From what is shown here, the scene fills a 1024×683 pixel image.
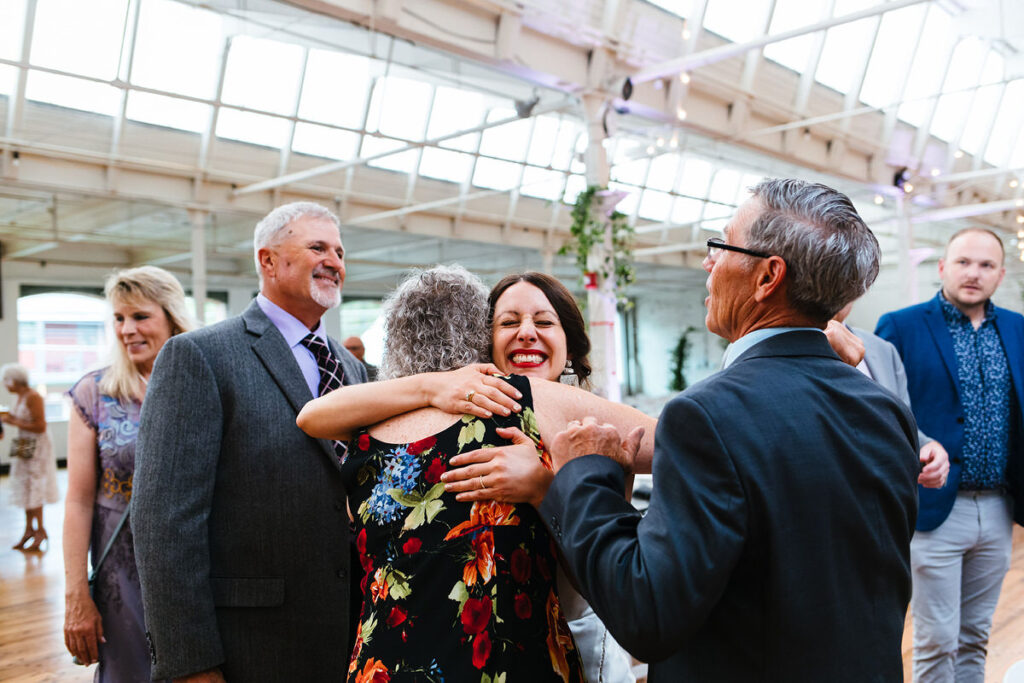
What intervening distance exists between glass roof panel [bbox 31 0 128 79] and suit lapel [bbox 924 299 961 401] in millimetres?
9526

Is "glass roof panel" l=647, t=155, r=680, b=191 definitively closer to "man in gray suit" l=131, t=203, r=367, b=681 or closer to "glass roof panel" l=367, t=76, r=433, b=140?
"glass roof panel" l=367, t=76, r=433, b=140

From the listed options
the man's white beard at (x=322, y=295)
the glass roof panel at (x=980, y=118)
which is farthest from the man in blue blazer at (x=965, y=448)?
the glass roof panel at (x=980, y=118)

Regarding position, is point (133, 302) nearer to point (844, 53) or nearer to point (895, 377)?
point (895, 377)

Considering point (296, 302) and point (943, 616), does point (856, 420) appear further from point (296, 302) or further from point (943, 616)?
point (943, 616)

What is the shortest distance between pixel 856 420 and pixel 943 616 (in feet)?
6.34

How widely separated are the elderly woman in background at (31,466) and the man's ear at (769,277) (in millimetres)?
8150

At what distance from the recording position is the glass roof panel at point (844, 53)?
40.7ft

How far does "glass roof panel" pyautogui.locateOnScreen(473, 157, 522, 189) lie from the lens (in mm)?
13852

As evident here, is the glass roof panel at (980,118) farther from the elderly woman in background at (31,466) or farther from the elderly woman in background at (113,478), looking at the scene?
the elderly woman in background at (113,478)

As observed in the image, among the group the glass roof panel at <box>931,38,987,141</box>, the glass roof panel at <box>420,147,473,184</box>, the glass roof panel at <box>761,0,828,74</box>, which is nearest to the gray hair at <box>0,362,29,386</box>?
A: the glass roof panel at <box>420,147,473,184</box>

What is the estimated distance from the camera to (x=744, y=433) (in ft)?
3.48

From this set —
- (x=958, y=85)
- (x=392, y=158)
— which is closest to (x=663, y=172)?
(x=958, y=85)

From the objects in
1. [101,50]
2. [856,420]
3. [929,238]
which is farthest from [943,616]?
[929,238]

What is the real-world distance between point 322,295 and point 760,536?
4.45 feet
